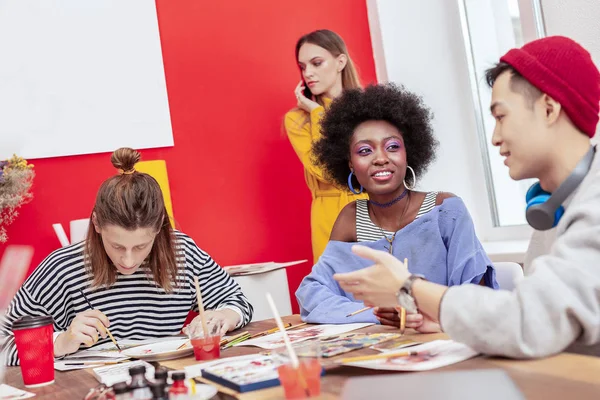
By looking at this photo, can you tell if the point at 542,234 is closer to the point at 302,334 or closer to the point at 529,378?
the point at 529,378

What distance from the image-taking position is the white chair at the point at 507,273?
6.72 ft

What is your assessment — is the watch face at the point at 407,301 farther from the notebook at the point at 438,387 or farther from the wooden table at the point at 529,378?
the notebook at the point at 438,387

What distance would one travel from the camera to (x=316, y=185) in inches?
136

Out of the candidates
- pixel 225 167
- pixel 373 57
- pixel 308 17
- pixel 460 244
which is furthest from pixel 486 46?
pixel 460 244

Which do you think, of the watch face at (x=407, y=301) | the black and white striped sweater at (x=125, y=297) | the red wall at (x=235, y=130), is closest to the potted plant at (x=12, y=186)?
the red wall at (x=235, y=130)

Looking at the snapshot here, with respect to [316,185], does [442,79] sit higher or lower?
higher

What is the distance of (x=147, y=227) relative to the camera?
2.14 m

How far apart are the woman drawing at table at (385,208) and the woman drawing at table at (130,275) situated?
0.34 m

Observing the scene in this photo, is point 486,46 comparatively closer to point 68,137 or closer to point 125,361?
point 68,137

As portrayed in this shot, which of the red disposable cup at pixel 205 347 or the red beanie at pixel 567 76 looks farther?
the red disposable cup at pixel 205 347

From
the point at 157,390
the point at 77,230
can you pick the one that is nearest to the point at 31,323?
the point at 157,390

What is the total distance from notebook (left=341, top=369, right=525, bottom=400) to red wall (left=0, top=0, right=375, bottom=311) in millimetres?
2473

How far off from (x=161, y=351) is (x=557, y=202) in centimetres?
101

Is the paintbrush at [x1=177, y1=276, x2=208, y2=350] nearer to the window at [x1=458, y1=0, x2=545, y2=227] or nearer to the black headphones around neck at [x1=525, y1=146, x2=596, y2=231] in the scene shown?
the black headphones around neck at [x1=525, y1=146, x2=596, y2=231]
